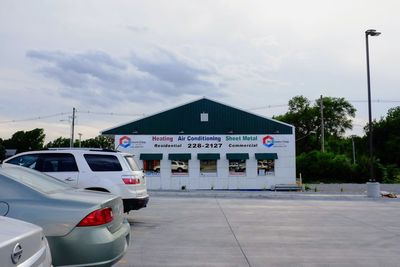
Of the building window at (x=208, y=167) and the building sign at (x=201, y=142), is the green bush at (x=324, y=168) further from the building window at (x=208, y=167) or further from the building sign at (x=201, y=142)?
the building window at (x=208, y=167)

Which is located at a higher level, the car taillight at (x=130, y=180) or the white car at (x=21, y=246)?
the car taillight at (x=130, y=180)

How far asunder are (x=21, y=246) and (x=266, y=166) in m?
34.7

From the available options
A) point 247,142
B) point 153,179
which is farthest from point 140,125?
point 247,142

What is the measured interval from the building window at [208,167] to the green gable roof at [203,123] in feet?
7.68

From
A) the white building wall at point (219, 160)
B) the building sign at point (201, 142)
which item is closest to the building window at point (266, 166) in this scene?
the white building wall at point (219, 160)

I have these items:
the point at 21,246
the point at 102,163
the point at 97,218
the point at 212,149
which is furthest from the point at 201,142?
the point at 21,246

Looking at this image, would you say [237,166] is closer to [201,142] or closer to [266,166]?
[266,166]

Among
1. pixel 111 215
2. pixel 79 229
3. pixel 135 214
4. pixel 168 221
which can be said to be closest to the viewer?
pixel 79 229

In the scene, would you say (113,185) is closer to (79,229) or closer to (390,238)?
(79,229)

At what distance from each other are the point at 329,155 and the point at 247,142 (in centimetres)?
1418

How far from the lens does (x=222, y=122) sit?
37.6 metres

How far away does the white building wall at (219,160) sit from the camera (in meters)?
36.8

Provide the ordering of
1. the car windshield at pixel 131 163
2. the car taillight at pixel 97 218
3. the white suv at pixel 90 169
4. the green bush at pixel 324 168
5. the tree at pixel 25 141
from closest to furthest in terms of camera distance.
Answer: the car taillight at pixel 97 218, the white suv at pixel 90 169, the car windshield at pixel 131 163, the green bush at pixel 324 168, the tree at pixel 25 141

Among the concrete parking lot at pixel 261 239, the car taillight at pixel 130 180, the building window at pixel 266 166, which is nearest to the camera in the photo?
the concrete parking lot at pixel 261 239
